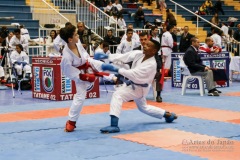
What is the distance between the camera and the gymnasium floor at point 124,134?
6.44 metres

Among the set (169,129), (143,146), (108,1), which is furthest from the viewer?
(108,1)

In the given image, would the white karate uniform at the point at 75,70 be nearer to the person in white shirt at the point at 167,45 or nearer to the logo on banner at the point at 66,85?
the logo on banner at the point at 66,85

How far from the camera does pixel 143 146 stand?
22.6 feet

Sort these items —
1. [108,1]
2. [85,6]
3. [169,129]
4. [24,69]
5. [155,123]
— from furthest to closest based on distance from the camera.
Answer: [108,1] → [85,6] → [24,69] → [155,123] → [169,129]

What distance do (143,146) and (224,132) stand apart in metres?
1.70

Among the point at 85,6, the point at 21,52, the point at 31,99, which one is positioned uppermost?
the point at 85,6

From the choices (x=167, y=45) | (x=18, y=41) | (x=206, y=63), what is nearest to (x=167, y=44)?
(x=167, y=45)

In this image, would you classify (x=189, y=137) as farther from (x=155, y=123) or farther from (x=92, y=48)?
(x=92, y=48)

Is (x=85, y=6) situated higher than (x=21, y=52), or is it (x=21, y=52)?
(x=85, y=6)

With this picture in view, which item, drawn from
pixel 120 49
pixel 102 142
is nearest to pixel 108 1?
pixel 120 49

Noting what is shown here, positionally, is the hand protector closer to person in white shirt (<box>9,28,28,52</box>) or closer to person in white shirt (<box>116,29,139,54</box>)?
person in white shirt (<box>116,29,139,54</box>)

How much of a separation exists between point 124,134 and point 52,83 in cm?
509

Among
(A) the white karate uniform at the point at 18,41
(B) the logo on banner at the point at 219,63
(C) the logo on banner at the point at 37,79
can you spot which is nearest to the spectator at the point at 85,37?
(A) the white karate uniform at the point at 18,41

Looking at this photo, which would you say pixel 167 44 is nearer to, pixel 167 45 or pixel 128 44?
pixel 167 45
